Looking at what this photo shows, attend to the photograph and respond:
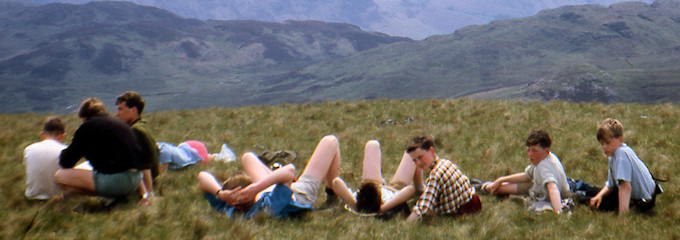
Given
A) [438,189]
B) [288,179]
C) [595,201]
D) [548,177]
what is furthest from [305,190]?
[595,201]

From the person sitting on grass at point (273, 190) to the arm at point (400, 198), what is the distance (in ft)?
3.29

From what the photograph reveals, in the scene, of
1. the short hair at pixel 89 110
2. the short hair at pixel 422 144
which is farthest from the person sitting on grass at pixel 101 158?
the short hair at pixel 422 144

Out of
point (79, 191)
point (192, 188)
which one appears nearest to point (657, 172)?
point (192, 188)

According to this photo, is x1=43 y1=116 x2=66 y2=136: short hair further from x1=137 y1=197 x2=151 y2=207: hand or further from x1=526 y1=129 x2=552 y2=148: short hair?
x1=526 y1=129 x2=552 y2=148: short hair

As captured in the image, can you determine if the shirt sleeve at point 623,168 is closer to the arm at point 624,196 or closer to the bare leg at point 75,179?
the arm at point 624,196

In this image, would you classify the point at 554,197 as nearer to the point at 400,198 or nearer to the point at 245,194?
the point at 400,198

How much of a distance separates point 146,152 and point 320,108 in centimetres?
1123

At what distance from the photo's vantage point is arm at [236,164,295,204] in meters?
5.96

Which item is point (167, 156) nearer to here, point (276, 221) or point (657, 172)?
point (276, 221)

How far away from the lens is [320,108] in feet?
58.5

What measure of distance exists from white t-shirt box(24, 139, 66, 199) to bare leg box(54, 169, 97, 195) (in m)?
0.14

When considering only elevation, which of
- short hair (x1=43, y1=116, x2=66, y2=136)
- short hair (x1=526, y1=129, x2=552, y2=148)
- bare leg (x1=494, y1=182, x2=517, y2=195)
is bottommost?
bare leg (x1=494, y1=182, x2=517, y2=195)

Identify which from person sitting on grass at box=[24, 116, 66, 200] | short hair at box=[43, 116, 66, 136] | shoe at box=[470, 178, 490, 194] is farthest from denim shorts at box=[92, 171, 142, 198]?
shoe at box=[470, 178, 490, 194]

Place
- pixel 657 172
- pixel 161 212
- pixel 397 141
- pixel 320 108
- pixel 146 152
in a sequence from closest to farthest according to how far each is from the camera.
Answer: pixel 161 212
pixel 146 152
pixel 657 172
pixel 397 141
pixel 320 108
